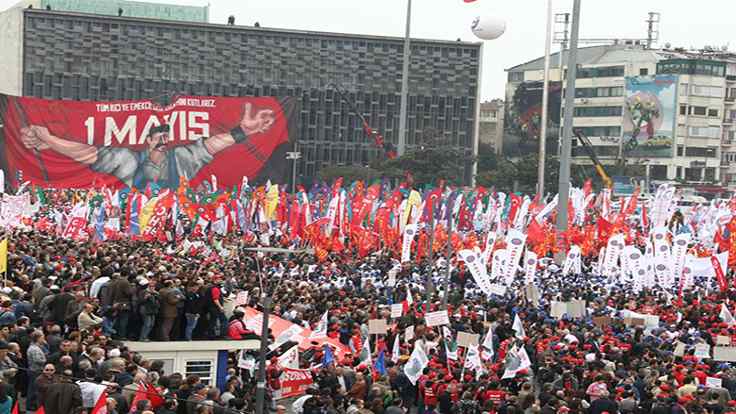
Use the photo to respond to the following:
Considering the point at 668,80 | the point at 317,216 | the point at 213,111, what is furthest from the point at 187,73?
the point at 317,216

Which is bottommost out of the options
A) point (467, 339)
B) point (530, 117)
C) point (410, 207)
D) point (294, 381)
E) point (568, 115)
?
point (294, 381)

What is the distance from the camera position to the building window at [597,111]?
107m

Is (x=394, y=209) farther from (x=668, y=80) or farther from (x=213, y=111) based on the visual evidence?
(x=668, y=80)

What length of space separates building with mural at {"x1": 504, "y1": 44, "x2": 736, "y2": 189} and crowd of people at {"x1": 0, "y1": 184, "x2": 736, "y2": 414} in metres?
78.1

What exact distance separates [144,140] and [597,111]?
6711 cm

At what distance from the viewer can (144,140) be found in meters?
47.1

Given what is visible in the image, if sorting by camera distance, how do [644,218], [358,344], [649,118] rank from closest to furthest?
[358,344] → [644,218] → [649,118]

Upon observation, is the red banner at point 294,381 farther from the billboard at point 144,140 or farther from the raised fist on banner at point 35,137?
the raised fist on banner at point 35,137

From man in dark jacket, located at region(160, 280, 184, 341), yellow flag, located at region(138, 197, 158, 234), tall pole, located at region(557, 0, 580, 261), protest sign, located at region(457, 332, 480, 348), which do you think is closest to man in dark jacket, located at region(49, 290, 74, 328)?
man in dark jacket, located at region(160, 280, 184, 341)

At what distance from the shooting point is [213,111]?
1939 inches

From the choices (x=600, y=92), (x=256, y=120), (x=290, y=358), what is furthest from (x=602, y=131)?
(x=290, y=358)

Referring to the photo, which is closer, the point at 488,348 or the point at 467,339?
the point at 467,339

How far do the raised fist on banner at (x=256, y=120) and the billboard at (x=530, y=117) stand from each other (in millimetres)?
56938

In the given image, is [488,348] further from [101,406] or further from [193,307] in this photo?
[101,406]
